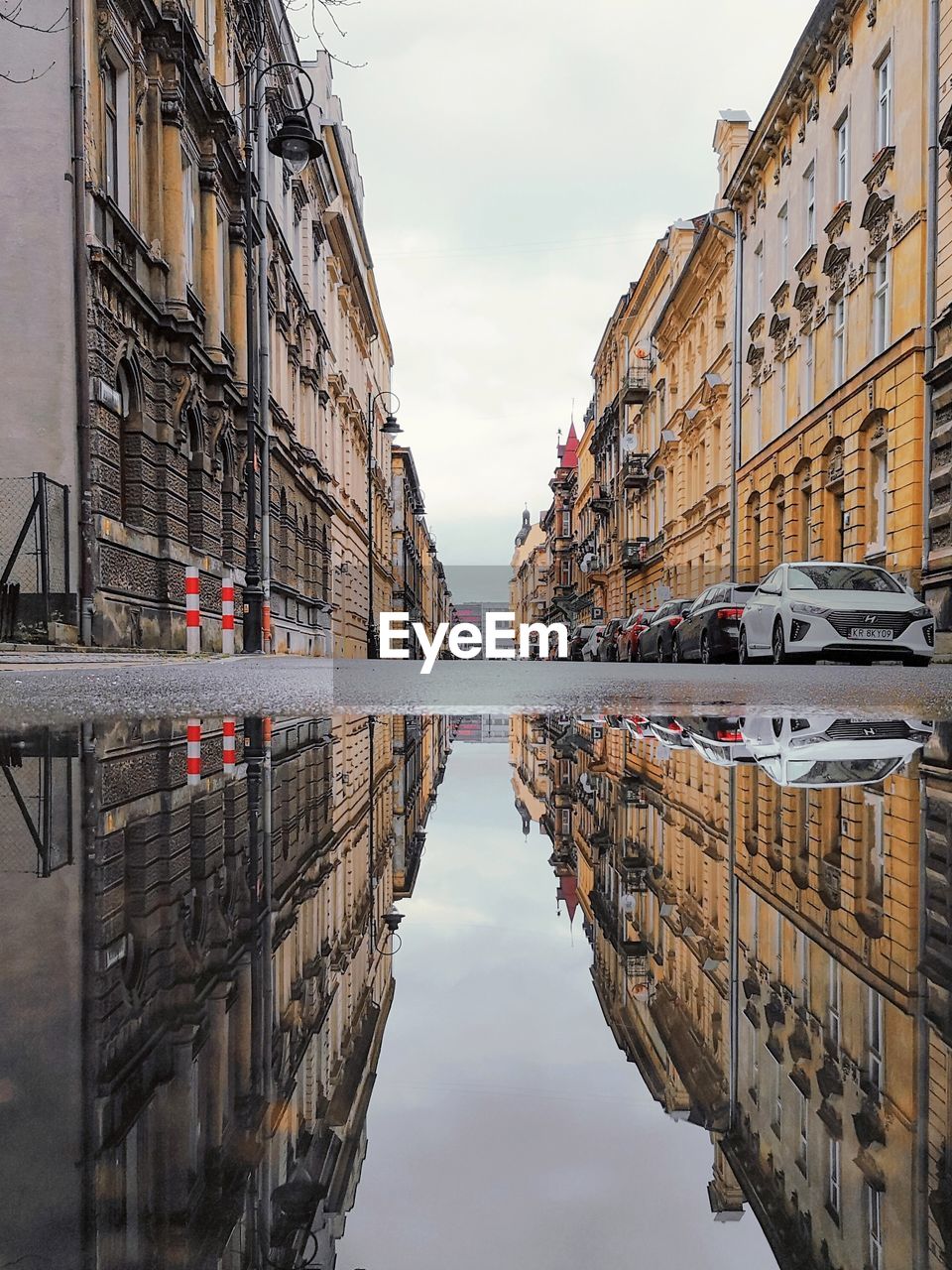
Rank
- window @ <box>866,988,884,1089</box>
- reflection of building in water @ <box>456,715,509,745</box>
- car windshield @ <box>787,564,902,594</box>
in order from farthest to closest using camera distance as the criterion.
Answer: car windshield @ <box>787,564,902,594</box>, reflection of building in water @ <box>456,715,509,745</box>, window @ <box>866,988,884,1089</box>

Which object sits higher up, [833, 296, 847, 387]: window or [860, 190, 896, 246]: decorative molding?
[860, 190, 896, 246]: decorative molding

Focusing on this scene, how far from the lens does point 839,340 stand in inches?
882

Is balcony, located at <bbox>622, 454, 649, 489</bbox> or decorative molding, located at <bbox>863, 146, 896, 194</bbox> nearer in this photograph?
decorative molding, located at <bbox>863, 146, 896, 194</bbox>

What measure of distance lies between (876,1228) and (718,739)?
351 cm

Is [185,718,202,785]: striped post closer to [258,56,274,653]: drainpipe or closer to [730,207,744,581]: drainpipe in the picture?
[258,56,274,653]: drainpipe

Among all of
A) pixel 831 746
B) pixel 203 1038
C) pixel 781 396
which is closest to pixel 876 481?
pixel 781 396

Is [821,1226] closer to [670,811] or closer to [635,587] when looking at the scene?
[670,811]

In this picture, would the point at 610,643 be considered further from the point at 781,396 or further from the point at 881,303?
the point at 881,303

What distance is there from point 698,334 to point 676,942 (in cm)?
3686

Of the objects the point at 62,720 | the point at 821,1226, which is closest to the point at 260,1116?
the point at 821,1226

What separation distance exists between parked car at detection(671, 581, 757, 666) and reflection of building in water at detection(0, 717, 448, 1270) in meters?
15.1

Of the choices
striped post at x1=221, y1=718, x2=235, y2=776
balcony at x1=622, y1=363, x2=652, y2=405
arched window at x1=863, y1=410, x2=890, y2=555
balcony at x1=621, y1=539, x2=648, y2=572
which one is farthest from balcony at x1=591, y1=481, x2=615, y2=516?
striped post at x1=221, y1=718, x2=235, y2=776

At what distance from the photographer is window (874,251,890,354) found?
1948 cm

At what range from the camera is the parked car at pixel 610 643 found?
3157 cm
